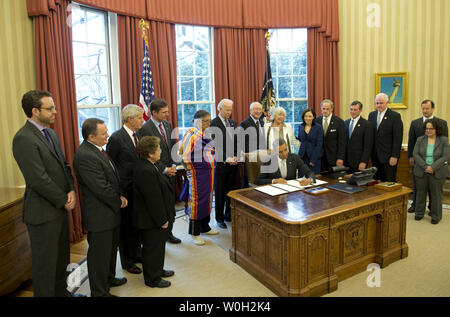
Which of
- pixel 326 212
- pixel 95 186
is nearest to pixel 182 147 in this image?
pixel 95 186

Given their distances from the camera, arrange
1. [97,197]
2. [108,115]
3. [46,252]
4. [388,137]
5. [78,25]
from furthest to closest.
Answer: [108,115]
[388,137]
[78,25]
[97,197]
[46,252]

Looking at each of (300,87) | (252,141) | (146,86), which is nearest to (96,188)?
(252,141)

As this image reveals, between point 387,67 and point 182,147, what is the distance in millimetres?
4748

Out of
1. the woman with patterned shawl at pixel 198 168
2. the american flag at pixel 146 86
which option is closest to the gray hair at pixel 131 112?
the woman with patterned shawl at pixel 198 168

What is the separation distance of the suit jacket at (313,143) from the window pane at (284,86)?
2.05 metres

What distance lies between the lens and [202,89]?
633cm

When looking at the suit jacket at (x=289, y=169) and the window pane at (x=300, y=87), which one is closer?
the suit jacket at (x=289, y=169)

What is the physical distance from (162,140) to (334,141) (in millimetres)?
2521

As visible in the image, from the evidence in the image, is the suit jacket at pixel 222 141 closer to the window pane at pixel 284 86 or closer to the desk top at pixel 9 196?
the desk top at pixel 9 196

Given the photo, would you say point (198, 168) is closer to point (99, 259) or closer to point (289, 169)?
point (289, 169)

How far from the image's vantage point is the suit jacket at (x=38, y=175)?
2424 millimetres

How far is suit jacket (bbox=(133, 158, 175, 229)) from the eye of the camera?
2.88 m

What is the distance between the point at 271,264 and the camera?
309 centimetres

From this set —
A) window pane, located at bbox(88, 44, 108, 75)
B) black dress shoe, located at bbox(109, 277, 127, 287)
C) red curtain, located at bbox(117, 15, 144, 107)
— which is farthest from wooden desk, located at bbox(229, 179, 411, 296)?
window pane, located at bbox(88, 44, 108, 75)
